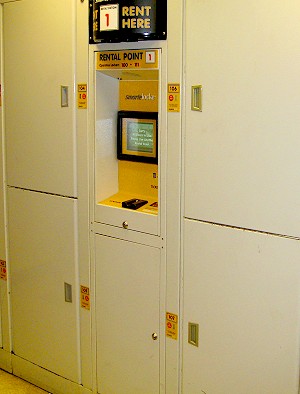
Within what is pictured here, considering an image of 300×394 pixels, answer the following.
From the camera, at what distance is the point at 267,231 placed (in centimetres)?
214

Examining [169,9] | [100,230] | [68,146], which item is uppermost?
[169,9]

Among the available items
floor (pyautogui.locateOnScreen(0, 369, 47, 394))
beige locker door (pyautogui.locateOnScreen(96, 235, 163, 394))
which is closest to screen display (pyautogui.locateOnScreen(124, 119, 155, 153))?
beige locker door (pyautogui.locateOnScreen(96, 235, 163, 394))

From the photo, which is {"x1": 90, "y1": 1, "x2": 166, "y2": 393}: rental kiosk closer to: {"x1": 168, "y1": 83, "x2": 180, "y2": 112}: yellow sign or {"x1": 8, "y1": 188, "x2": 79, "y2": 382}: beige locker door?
{"x1": 168, "y1": 83, "x2": 180, "y2": 112}: yellow sign

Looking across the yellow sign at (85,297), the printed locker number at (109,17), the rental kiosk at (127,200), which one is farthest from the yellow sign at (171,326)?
the printed locker number at (109,17)

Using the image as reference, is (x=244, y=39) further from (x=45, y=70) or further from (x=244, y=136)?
(x=45, y=70)

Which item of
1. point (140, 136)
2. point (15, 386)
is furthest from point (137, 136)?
point (15, 386)

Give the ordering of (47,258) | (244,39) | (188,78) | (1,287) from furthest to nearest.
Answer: (1,287) < (47,258) < (188,78) < (244,39)

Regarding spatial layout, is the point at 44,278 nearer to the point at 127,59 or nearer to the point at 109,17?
the point at 127,59

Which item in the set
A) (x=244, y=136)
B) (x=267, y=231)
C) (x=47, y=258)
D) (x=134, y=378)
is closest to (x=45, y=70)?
(x=47, y=258)

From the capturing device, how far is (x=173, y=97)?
234 centimetres

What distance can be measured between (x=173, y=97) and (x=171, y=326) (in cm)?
101

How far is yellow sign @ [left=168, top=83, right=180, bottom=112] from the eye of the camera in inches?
91.3

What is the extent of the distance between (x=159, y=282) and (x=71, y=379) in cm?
88

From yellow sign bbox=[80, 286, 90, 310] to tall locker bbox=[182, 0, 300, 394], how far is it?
23.8 inches
